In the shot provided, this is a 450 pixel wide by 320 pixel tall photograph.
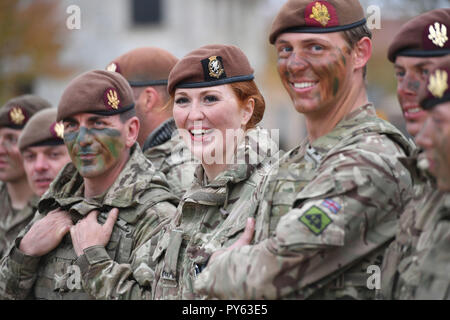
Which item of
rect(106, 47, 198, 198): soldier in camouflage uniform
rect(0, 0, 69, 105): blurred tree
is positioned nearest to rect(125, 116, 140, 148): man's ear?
rect(106, 47, 198, 198): soldier in camouflage uniform

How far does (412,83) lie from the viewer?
4.12m

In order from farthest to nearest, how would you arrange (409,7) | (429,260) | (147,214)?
(409,7) < (147,214) < (429,260)

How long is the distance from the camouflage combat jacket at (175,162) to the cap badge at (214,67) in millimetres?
1684

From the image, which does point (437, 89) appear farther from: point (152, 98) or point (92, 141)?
point (152, 98)

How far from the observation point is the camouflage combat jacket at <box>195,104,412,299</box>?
3729 millimetres

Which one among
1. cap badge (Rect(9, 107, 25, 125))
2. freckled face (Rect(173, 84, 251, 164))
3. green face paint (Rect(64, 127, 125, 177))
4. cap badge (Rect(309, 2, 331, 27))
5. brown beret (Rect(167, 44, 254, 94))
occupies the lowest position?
cap badge (Rect(9, 107, 25, 125))

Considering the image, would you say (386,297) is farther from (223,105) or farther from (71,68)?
(71,68)

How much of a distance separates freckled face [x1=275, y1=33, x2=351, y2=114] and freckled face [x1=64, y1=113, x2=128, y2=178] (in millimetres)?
1798

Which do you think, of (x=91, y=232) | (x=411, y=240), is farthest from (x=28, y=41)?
(x=411, y=240)

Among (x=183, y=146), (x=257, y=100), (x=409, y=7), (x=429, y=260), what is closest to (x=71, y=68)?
Result: (x=409, y=7)

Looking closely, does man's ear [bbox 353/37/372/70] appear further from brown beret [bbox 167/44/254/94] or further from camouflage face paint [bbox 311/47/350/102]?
brown beret [bbox 167/44/254/94]

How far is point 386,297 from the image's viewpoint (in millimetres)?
3852

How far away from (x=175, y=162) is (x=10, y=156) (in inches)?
85.6

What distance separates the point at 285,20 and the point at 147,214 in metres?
1.84
